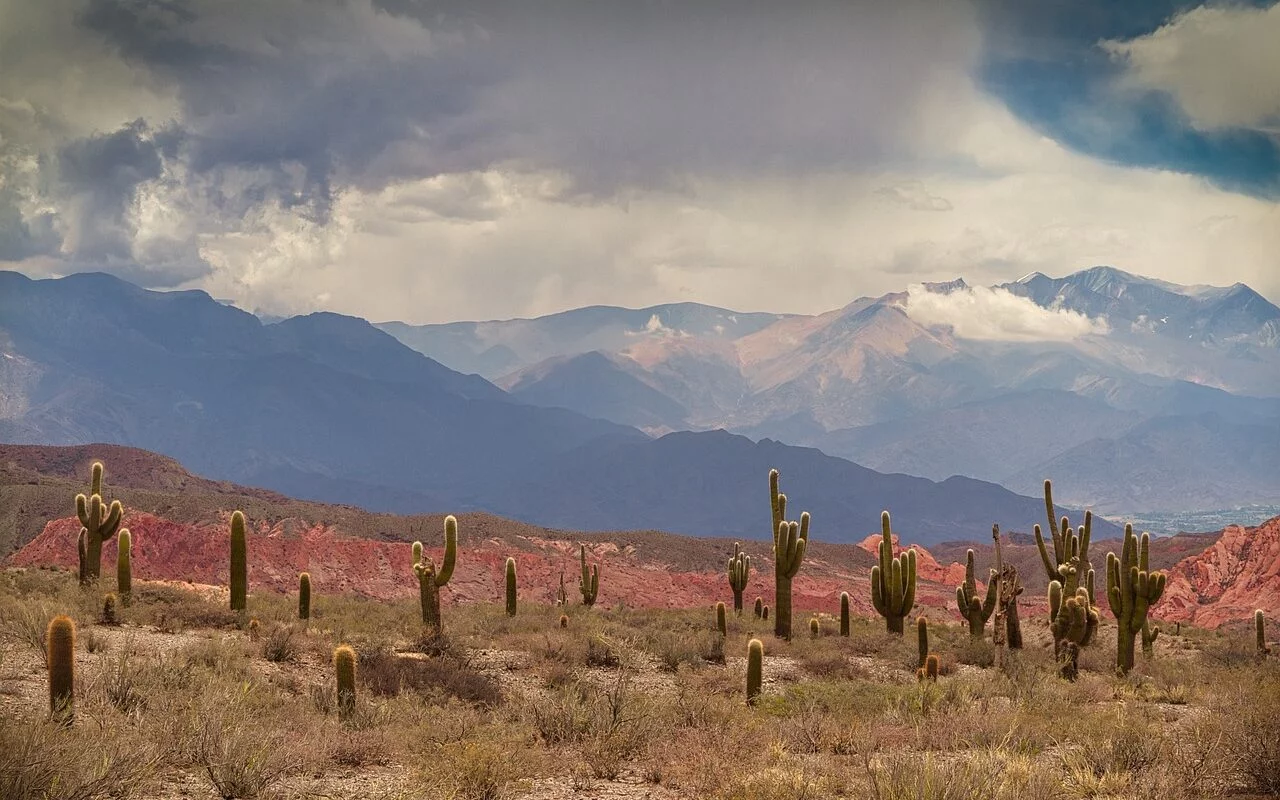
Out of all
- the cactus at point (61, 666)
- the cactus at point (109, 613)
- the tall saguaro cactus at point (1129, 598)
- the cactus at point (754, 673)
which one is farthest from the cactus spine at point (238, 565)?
the tall saguaro cactus at point (1129, 598)

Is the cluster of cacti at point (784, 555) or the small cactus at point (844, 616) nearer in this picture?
the cluster of cacti at point (784, 555)

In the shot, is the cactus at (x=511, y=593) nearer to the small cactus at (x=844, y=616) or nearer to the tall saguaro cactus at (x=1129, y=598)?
the small cactus at (x=844, y=616)

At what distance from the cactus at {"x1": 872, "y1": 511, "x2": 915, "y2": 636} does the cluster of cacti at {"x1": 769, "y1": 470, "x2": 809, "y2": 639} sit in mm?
2844

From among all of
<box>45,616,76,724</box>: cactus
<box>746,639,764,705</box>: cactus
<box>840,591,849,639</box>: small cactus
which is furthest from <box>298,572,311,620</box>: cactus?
<box>840,591,849,639</box>: small cactus

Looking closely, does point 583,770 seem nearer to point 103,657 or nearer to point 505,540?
point 103,657

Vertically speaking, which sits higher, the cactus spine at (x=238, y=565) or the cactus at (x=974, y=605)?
the cactus spine at (x=238, y=565)

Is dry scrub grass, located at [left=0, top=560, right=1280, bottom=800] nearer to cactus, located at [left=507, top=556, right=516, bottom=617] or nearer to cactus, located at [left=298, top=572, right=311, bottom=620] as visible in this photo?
cactus, located at [left=298, top=572, right=311, bottom=620]

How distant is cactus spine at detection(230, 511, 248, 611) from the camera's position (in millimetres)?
25328

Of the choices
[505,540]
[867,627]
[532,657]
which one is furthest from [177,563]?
[532,657]

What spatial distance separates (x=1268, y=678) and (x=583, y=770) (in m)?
14.8

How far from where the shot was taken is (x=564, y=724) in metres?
14.4

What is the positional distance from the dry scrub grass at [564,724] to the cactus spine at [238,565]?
54.2 inches

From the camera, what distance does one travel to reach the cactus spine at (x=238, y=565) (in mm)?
25328

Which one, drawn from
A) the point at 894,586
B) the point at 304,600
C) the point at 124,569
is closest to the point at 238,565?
the point at 304,600
